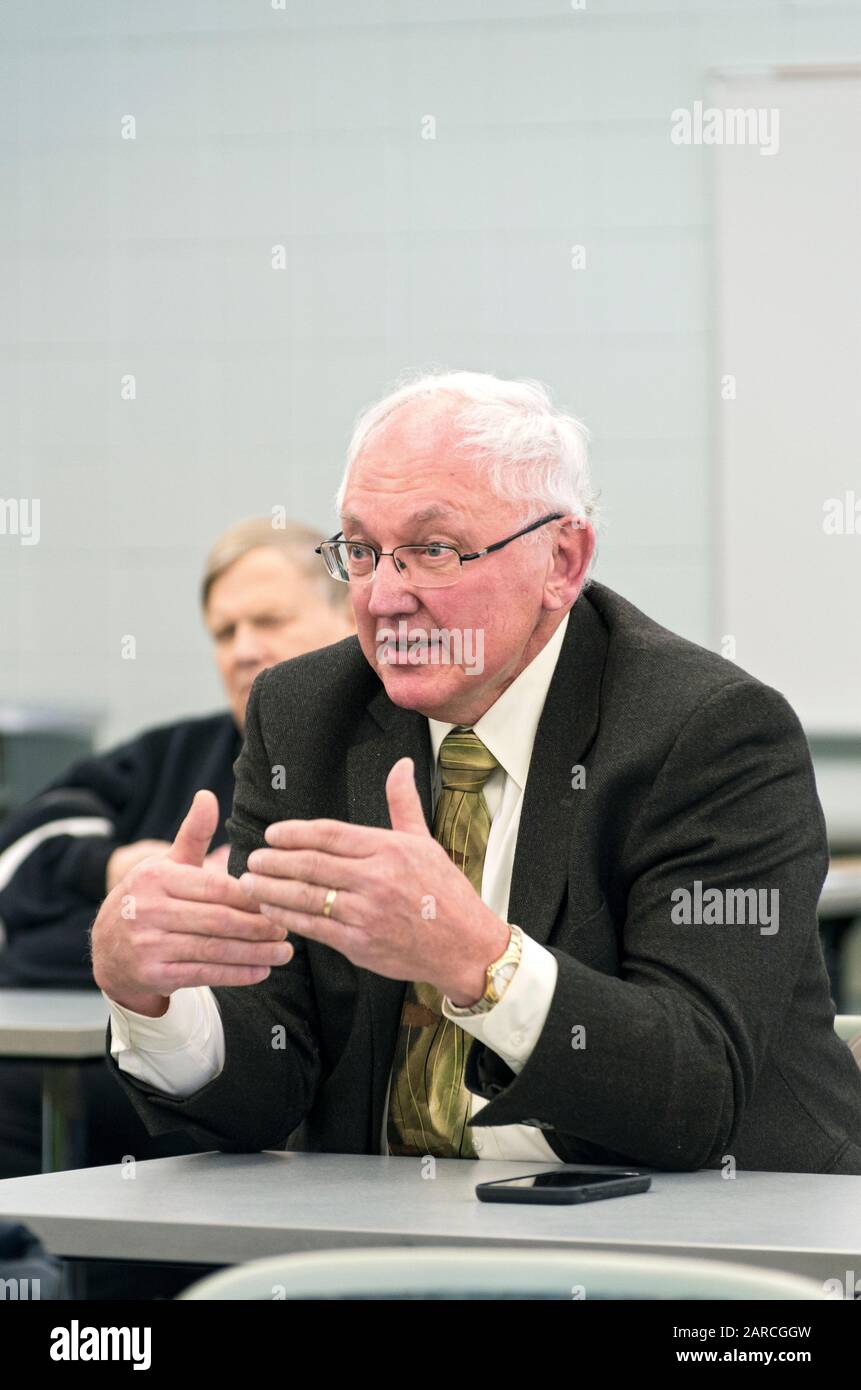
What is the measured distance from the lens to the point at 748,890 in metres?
1.59

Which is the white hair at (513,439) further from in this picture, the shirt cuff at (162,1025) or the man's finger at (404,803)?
the shirt cuff at (162,1025)

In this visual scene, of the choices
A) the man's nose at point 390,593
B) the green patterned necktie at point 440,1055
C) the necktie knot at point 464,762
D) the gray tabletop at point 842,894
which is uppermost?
the man's nose at point 390,593

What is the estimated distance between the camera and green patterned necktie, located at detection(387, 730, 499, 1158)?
1.66m

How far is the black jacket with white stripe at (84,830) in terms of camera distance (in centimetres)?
330

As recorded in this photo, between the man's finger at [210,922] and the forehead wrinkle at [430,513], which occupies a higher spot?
the forehead wrinkle at [430,513]

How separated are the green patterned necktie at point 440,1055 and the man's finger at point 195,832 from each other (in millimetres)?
278

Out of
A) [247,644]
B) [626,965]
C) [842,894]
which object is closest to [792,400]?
[842,894]

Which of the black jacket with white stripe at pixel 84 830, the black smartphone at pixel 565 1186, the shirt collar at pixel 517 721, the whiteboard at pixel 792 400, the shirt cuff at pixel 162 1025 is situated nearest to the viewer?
the black smartphone at pixel 565 1186

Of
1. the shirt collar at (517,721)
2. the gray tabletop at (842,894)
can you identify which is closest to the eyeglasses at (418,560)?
the shirt collar at (517,721)

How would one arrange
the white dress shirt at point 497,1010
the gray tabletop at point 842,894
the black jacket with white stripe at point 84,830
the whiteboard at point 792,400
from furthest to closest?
the whiteboard at point 792,400 < the gray tabletop at point 842,894 < the black jacket with white stripe at point 84,830 < the white dress shirt at point 497,1010

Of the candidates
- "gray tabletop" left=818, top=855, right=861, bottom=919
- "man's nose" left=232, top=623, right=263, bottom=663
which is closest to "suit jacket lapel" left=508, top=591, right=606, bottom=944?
"man's nose" left=232, top=623, right=263, bottom=663

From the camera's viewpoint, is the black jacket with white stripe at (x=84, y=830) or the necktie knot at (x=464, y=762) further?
the black jacket with white stripe at (x=84, y=830)

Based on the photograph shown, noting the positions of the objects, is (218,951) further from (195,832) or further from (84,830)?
(84,830)

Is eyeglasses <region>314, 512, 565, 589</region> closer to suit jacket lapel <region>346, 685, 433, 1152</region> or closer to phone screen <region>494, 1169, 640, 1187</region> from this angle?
suit jacket lapel <region>346, 685, 433, 1152</region>
